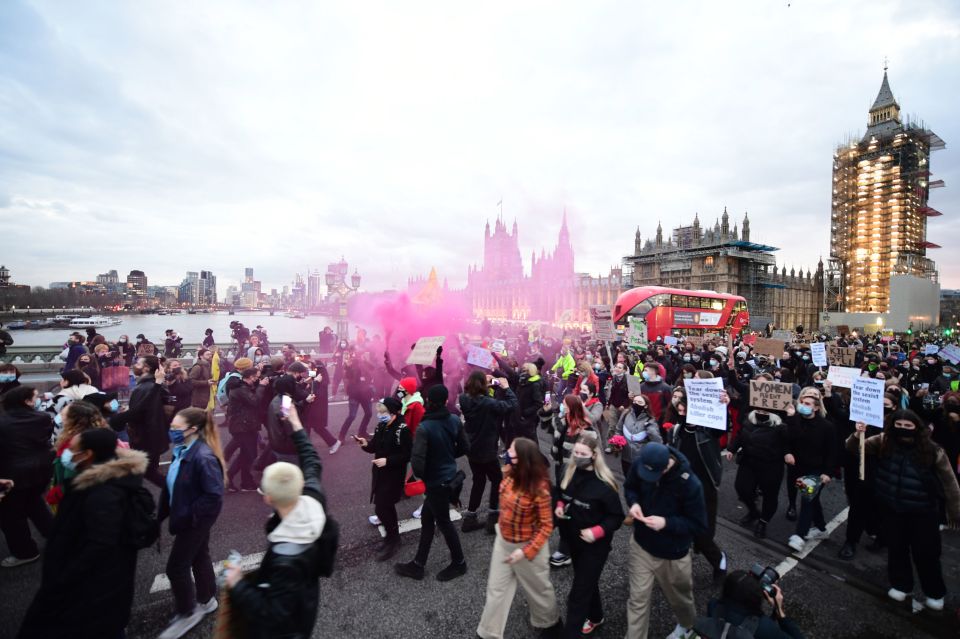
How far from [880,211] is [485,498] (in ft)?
282

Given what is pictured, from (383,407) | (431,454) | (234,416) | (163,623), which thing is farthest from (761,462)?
(234,416)

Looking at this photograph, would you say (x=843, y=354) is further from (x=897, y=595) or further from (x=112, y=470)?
(x=112, y=470)

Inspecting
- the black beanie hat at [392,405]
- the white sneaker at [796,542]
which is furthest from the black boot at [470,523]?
the white sneaker at [796,542]

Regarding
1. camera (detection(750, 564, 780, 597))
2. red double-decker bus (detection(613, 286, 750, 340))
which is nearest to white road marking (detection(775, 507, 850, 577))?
camera (detection(750, 564, 780, 597))

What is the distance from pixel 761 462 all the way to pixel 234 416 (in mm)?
6995

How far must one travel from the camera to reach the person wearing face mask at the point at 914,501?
12.8 ft

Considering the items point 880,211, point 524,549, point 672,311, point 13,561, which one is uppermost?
point 880,211

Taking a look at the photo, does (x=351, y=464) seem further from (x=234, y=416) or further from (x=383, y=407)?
(x=383, y=407)

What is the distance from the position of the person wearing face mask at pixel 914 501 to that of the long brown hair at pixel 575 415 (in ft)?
9.49

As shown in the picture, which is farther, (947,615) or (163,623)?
(947,615)

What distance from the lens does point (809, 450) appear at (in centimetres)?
500

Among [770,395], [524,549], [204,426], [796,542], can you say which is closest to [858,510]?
[796,542]

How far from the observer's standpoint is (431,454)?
4.27 m

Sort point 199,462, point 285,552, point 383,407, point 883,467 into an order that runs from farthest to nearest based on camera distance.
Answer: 1. point 383,407
2. point 883,467
3. point 199,462
4. point 285,552
